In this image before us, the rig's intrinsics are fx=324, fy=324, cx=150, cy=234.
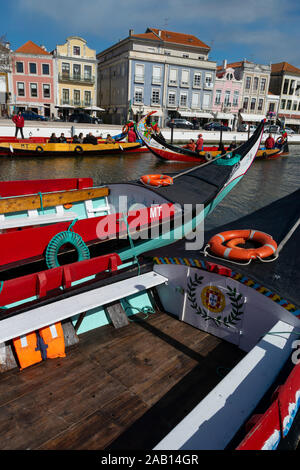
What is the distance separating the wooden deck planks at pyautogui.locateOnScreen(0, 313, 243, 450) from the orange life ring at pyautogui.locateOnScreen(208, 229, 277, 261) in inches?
43.8

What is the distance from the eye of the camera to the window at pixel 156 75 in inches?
1587

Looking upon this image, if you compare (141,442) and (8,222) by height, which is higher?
(8,222)

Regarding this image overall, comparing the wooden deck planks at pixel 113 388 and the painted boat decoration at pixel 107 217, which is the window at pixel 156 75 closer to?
the painted boat decoration at pixel 107 217

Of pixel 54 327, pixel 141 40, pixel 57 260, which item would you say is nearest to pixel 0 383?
pixel 54 327

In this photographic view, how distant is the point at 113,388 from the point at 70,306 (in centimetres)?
103

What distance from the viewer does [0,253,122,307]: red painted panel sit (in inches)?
159

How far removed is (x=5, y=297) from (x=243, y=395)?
2920mm

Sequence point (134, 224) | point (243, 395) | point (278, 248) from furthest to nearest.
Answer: point (134, 224) < point (278, 248) < point (243, 395)

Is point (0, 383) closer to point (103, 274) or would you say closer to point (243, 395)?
point (103, 274)

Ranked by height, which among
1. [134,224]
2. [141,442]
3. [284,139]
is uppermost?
[284,139]

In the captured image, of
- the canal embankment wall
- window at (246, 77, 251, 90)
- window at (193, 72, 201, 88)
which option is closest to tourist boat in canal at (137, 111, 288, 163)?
the canal embankment wall

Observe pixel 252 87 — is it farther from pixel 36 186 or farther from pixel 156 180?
pixel 36 186

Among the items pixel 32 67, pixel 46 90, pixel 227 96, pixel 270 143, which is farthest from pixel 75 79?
pixel 270 143

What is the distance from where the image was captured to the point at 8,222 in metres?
5.52
